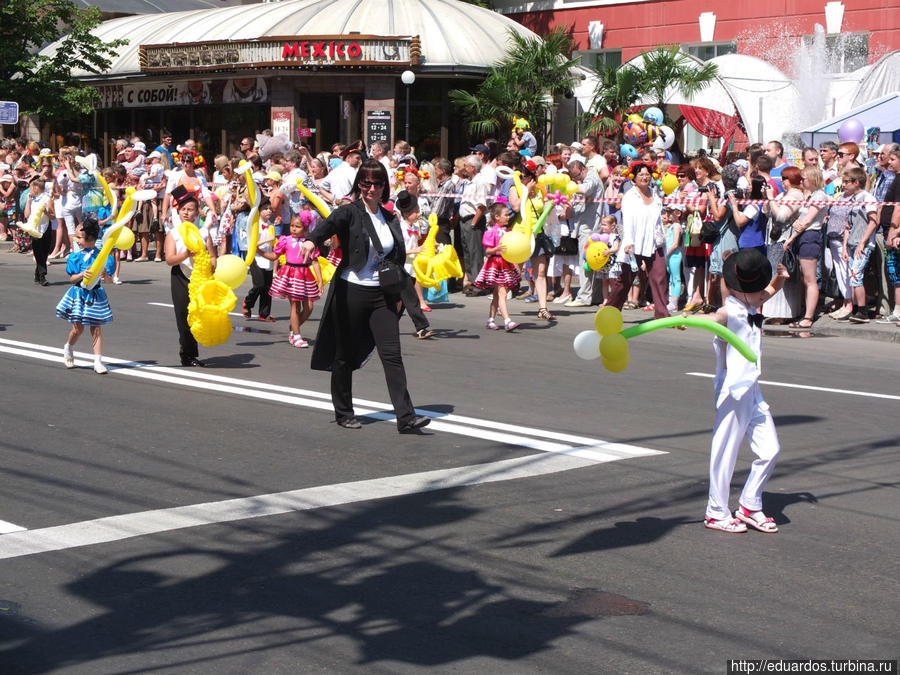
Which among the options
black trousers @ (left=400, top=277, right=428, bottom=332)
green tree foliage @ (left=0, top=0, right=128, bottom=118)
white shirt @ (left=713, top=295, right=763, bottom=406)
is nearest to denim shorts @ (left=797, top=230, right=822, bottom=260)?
black trousers @ (left=400, top=277, right=428, bottom=332)

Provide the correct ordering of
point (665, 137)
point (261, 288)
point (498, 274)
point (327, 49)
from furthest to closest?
point (327, 49)
point (665, 137)
point (261, 288)
point (498, 274)

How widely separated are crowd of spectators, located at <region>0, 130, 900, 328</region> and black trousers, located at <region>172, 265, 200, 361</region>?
9.74 feet

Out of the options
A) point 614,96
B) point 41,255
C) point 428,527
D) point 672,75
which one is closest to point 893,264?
point 428,527

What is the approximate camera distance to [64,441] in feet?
27.0

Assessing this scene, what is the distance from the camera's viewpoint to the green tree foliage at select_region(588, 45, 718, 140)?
25531 millimetres

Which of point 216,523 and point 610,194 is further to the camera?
point 610,194

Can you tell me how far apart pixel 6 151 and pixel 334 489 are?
2061cm

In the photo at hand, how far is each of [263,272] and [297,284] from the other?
1798mm

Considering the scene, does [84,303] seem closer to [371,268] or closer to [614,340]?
[371,268]

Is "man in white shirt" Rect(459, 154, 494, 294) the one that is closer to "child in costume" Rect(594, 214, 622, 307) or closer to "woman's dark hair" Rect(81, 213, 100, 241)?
"child in costume" Rect(594, 214, 622, 307)

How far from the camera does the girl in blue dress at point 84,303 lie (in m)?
11.0

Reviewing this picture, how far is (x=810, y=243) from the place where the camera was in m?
15.0

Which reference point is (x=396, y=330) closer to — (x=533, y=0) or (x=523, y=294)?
(x=523, y=294)

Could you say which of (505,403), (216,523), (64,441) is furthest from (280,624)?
(505,403)
